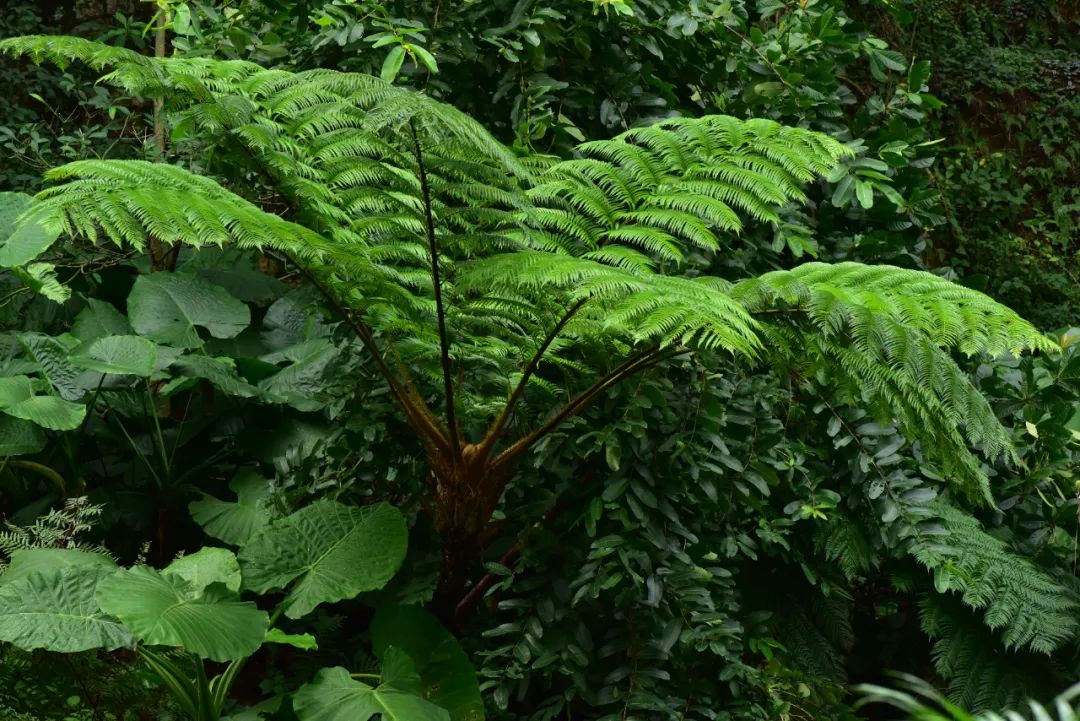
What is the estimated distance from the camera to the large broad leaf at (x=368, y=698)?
2021mm

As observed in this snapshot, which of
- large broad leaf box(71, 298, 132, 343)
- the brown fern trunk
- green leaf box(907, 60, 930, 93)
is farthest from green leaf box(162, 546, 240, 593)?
green leaf box(907, 60, 930, 93)

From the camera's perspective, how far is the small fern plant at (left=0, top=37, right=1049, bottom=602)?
1.96 metres

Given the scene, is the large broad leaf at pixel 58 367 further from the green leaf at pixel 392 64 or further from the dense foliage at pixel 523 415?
the green leaf at pixel 392 64

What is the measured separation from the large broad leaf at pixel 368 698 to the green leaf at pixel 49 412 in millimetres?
979

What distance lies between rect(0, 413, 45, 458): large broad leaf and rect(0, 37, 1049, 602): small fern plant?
80 cm

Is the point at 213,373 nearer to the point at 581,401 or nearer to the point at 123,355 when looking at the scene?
the point at 123,355

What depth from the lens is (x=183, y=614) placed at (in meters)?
1.93

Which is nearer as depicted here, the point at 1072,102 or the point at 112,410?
the point at 112,410

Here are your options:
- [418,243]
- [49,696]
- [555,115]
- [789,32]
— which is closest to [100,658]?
[49,696]

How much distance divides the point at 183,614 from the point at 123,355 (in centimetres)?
97

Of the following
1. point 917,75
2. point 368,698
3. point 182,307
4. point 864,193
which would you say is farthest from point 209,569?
point 917,75

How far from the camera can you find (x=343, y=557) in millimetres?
2338

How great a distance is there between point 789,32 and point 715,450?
5.83 ft

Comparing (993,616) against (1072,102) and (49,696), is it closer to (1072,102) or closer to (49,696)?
(49,696)
